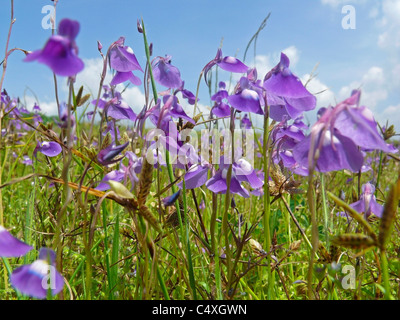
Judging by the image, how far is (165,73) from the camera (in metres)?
1.36

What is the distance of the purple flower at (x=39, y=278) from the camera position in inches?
27.6

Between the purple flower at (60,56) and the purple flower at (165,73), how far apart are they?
0.73m

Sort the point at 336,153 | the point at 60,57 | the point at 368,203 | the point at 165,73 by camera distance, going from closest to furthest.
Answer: the point at 60,57
the point at 336,153
the point at 368,203
the point at 165,73

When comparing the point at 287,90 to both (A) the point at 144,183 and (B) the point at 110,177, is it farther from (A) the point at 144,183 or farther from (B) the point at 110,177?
(B) the point at 110,177

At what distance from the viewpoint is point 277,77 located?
3.33 feet

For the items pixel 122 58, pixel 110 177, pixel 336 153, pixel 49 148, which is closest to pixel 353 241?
pixel 336 153

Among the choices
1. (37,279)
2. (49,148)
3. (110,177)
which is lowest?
(37,279)

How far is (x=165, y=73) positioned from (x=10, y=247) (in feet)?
2.83

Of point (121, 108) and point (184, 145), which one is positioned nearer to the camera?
point (184, 145)

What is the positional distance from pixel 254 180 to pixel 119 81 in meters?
0.59
